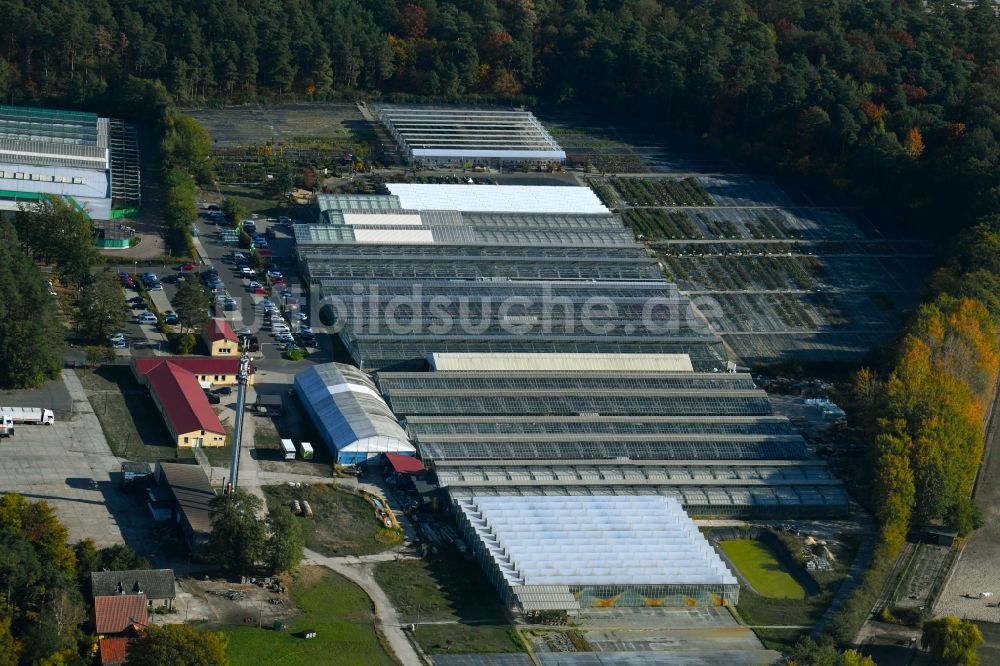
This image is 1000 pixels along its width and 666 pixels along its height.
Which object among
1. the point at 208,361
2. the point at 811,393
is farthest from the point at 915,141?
the point at 208,361

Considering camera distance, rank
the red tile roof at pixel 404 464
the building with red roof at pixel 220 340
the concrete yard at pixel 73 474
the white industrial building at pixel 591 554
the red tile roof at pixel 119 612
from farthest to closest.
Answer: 1. the building with red roof at pixel 220 340
2. the red tile roof at pixel 404 464
3. the concrete yard at pixel 73 474
4. the white industrial building at pixel 591 554
5. the red tile roof at pixel 119 612

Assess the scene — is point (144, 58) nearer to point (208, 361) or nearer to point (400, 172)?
point (400, 172)

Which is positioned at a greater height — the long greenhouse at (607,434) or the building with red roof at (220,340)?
the long greenhouse at (607,434)

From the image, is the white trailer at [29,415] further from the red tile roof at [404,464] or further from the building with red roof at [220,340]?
the red tile roof at [404,464]

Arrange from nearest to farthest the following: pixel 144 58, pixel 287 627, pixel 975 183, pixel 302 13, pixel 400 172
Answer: pixel 287 627 < pixel 975 183 < pixel 400 172 < pixel 144 58 < pixel 302 13

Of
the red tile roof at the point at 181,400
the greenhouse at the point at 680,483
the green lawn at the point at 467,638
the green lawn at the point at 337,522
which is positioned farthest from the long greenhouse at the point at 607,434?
the green lawn at the point at 467,638

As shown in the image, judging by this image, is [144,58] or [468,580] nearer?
[468,580]

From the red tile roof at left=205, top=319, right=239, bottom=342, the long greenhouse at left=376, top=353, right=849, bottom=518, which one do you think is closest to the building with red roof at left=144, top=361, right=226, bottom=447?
the red tile roof at left=205, top=319, right=239, bottom=342
